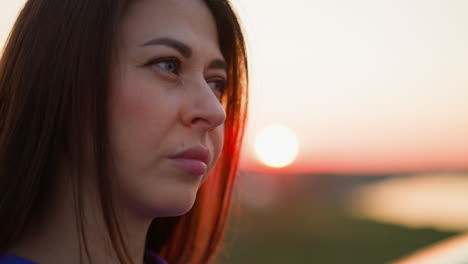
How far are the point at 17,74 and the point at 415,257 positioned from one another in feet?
7.90

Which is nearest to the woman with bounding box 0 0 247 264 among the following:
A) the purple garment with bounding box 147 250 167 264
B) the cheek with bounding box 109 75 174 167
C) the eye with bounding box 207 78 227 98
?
the cheek with bounding box 109 75 174 167

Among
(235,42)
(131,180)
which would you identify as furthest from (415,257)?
(131,180)

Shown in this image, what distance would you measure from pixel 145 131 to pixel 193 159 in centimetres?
21

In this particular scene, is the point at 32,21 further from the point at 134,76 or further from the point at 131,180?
the point at 131,180

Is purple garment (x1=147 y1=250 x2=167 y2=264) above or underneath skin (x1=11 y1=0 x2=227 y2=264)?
underneath

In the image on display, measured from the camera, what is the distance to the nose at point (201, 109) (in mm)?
1840

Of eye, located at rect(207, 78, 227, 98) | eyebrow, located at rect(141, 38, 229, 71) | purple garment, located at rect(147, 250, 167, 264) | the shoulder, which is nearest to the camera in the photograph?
the shoulder

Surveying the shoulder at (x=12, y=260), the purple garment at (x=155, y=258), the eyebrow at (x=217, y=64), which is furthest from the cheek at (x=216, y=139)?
the shoulder at (x=12, y=260)

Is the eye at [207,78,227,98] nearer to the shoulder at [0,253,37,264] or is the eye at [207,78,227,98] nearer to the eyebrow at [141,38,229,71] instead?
the eyebrow at [141,38,229,71]

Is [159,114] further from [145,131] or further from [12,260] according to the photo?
[12,260]

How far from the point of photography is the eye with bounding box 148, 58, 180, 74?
1.87 metres

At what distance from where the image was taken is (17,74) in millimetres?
1872

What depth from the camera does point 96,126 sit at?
1.74 meters

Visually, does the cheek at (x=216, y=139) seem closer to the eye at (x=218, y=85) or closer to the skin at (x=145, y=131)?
the skin at (x=145, y=131)
